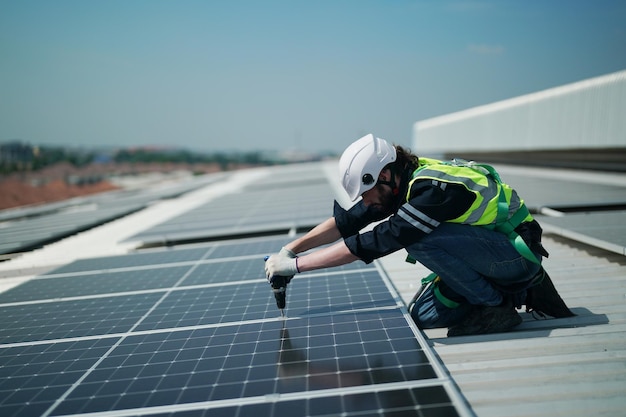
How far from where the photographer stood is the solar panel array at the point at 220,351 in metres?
2.64

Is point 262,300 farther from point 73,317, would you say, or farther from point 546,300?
point 546,300

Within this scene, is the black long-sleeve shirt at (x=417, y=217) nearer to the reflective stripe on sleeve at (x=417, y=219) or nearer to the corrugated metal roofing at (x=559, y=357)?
the reflective stripe on sleeve at (x=417, y=219)

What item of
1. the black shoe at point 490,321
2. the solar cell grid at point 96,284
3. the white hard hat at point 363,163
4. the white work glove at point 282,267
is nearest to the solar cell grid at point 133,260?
the solar cell grid at point 96,284

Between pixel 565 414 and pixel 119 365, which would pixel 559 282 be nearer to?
pixel 565 414

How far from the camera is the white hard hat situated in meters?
3.71

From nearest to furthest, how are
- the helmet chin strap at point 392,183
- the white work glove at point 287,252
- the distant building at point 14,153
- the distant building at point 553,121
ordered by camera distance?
the helmet chin strap at point 392,183
the white work glove at point 287,252
the distant building at point 553,121
the distant building at point 14,153

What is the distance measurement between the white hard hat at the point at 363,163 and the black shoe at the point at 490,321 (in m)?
1.40

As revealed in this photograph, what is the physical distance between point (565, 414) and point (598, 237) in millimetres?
3270

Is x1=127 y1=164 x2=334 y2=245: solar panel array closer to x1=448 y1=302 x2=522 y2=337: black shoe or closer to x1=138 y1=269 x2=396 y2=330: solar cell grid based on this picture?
x1=138 y1=269 x2=396 y2=330: solar cell grid

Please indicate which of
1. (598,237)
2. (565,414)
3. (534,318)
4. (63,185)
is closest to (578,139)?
(598,237)

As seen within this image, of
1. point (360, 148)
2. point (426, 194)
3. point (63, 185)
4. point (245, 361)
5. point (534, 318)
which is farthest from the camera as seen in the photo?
point (63, 185)

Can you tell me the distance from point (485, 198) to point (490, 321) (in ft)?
3.37

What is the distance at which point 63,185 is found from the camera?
2277 inches

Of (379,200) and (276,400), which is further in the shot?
(379,200)
